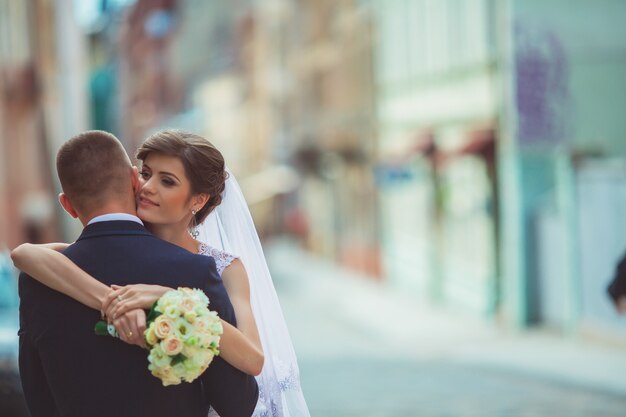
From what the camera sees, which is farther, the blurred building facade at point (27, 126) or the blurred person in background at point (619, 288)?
the blurred building facade at point (27, 126)

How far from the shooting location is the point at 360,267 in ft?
93.6

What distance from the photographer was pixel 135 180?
3.14m

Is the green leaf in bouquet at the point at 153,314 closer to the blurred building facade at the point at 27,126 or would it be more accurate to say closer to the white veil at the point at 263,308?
the white veil at the point at 263,308

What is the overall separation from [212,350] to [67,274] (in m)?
0.43

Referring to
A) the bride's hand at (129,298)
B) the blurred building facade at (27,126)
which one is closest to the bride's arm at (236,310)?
the bride's hand at (129,298)

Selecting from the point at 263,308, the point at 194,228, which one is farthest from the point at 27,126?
the point at 263,308

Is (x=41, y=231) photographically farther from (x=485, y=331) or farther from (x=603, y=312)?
(x=603, y=312)

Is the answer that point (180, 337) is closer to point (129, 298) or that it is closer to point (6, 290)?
point (129, 298)

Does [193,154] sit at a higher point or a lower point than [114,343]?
higher

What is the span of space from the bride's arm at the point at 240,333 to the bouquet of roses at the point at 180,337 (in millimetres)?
127

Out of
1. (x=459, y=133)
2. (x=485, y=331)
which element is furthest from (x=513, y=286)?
(x=459, y=133)

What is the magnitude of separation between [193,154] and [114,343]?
0.59 m

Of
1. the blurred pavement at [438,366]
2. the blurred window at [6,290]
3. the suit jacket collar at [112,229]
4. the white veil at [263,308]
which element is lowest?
the blurred pavement at [438,366]

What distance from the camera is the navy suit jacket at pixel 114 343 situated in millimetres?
2979
